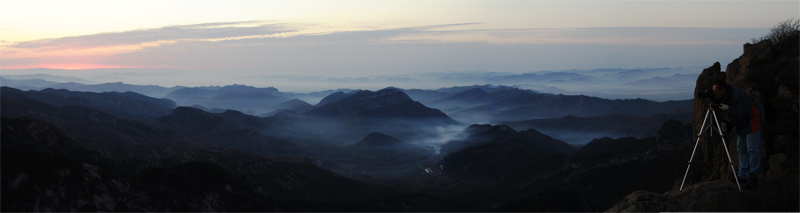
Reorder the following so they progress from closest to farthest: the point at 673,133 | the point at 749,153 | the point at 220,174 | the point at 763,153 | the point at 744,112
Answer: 1. the point at 744,112
2. the point at 749,153
3. the point at 763,153
4. the point at 220,174
5. the point at 673,133

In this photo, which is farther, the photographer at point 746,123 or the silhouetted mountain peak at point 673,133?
the silhouetted mountain peak at point 673,133

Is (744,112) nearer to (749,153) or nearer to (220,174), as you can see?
(749,153)

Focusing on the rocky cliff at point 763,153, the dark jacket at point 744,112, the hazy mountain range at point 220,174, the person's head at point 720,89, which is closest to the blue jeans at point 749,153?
the dark jacket at point 744,112

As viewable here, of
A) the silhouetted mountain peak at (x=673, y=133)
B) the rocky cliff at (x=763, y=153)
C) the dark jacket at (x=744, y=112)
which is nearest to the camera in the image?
the rocky cliff at (x=763, y=153)

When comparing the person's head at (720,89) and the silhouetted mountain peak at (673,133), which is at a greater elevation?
the person's head at (720,89)

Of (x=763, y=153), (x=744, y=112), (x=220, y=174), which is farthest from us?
(x=220, y=174)

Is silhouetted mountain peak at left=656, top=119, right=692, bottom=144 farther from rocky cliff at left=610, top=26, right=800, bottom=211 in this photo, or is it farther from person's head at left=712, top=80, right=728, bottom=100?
person's head at left=712, top=80, right=728, bottom=100

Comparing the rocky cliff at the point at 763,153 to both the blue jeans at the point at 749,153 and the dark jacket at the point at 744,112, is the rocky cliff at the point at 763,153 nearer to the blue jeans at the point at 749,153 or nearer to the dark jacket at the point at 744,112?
the blue jeans at the point at 749,153

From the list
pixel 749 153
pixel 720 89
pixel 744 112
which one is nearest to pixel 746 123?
pixel 744 112

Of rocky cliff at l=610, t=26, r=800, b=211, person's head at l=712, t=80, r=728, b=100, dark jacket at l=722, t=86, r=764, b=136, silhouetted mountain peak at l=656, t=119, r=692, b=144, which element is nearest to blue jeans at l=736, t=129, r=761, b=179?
dark jacket at l=722, t=86, r=764, b=136
